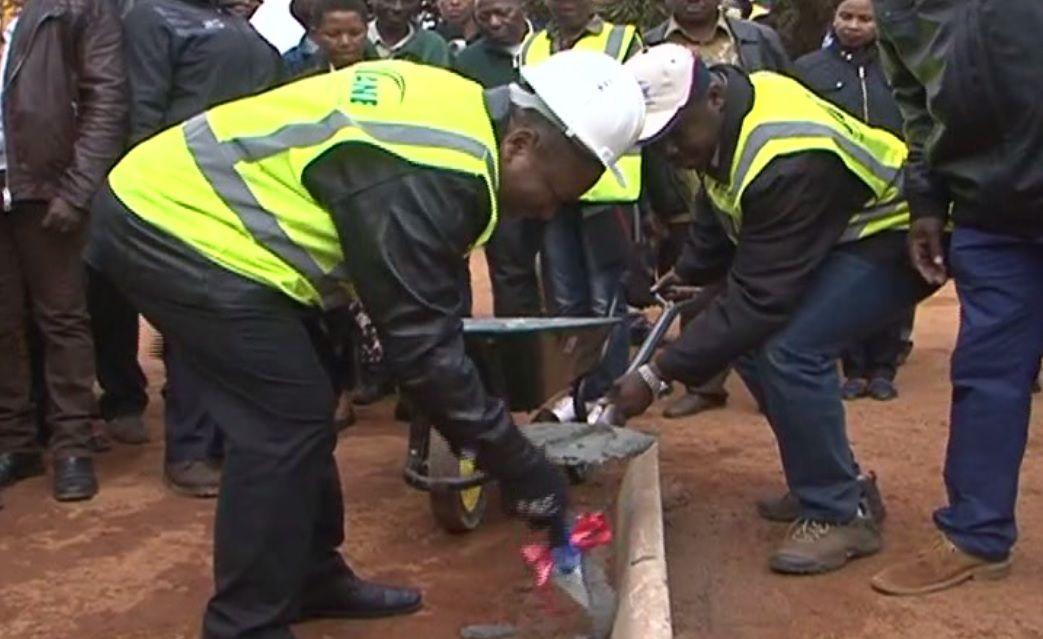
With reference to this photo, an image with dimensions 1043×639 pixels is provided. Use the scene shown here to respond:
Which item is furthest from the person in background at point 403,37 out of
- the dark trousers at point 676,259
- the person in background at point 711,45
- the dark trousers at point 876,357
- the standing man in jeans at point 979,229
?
Answer: the standing man in jeans at point 979,229

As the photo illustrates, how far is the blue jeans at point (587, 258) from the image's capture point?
24.3 feet

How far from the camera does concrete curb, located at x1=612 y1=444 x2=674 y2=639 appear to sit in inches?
160

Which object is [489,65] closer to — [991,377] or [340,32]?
[340,32]

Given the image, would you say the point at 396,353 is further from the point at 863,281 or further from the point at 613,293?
the point at 613,293

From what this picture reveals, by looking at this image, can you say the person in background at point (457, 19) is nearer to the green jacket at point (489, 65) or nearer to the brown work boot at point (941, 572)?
the green jacket at point (489, 65)

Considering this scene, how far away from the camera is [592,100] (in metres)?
3.82

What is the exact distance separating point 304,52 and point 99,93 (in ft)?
5.55

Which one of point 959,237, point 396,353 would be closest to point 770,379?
point 959,237

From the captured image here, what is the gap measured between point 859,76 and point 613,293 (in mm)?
1543

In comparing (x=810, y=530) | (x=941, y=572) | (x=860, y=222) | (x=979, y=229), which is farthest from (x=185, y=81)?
(x=941, y=572)

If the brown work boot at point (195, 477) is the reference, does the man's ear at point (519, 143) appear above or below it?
above

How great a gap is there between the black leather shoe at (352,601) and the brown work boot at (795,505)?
133 centimetres

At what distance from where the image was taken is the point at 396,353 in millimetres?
3785

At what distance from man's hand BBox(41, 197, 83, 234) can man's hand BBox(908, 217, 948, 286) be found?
2.95m
